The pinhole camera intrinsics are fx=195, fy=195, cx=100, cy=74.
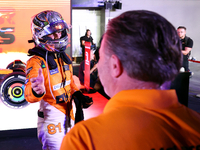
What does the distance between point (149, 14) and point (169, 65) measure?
5.9 inches

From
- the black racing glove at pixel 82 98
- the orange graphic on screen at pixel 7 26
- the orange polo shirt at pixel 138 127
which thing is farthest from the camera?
the orange graphic on screen at pixel 7 26

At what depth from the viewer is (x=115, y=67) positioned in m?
0.54

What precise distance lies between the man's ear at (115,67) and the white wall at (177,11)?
8293 mm

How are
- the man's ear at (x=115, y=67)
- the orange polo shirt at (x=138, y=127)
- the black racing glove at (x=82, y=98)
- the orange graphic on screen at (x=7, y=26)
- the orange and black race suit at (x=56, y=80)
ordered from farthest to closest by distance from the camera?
1. the orange graphic on screen at (x=7, y=26)
2. the black racing glove at (x=82, y=98)
3. the orange and black race suit at (x=56, y=80)
4. the man's ear at (x=115, y=67)
5. the orange polo shirt at (x=138, y=127)

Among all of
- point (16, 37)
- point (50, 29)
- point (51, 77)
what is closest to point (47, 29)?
point (50, 29)

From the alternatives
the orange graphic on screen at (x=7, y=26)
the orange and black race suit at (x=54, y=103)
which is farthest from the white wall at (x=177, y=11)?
the orange and black race suit at (x=54, y=103)

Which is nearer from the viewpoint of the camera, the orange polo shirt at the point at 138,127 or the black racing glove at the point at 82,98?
the orange polo shirt at the point at 138,127

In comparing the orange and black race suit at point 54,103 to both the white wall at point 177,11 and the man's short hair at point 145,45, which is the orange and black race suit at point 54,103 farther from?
the white wall at point 177,11

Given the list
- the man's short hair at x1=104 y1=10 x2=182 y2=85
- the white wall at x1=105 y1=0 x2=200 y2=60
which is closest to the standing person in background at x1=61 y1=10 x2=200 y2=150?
the man's short hair at x1=104 y1=10 x2=182 y2=85

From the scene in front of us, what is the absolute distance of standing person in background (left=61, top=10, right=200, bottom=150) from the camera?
420mm

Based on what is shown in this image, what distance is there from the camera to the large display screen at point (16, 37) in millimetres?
2572

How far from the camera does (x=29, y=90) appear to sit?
59.7 inches

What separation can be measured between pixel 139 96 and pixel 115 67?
116 millimetres

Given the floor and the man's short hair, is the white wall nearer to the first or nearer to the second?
the floor
